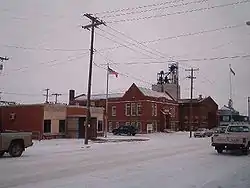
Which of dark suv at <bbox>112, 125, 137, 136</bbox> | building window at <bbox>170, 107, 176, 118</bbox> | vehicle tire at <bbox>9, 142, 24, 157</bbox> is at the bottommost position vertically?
vehicle tire at <bbox>9, 142, 24, 157</bbox>

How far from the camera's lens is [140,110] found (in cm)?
8206

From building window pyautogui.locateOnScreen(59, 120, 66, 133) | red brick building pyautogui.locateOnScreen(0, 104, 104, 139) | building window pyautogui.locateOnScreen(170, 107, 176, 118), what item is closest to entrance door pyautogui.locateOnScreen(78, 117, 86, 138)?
red brick building pyautogui.locateOnScreen(0, 104, 104, 139)

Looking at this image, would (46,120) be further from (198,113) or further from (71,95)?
(198,113)

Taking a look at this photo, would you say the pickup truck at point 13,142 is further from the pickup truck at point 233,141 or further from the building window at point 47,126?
the building window at point 47,126

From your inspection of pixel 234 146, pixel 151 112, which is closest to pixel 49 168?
pixel 234 146

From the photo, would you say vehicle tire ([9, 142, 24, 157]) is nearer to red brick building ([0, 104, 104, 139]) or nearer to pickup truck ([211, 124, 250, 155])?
pickup truck ([211, 124, 250, 155])

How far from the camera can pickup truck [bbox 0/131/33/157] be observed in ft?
70.9

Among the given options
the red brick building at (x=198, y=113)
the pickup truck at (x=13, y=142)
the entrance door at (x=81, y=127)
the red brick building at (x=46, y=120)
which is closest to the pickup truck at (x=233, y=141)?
the pickup truck at (x=13, y=142)

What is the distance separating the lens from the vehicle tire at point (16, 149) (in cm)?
2201

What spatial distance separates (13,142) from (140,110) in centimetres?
6047

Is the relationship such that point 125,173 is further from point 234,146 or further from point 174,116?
point 174,116

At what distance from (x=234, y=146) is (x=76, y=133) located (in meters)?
30.9

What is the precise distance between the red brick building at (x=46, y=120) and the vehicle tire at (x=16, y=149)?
24.9 metres

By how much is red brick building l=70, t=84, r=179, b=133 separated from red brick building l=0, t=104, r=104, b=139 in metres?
26.8
